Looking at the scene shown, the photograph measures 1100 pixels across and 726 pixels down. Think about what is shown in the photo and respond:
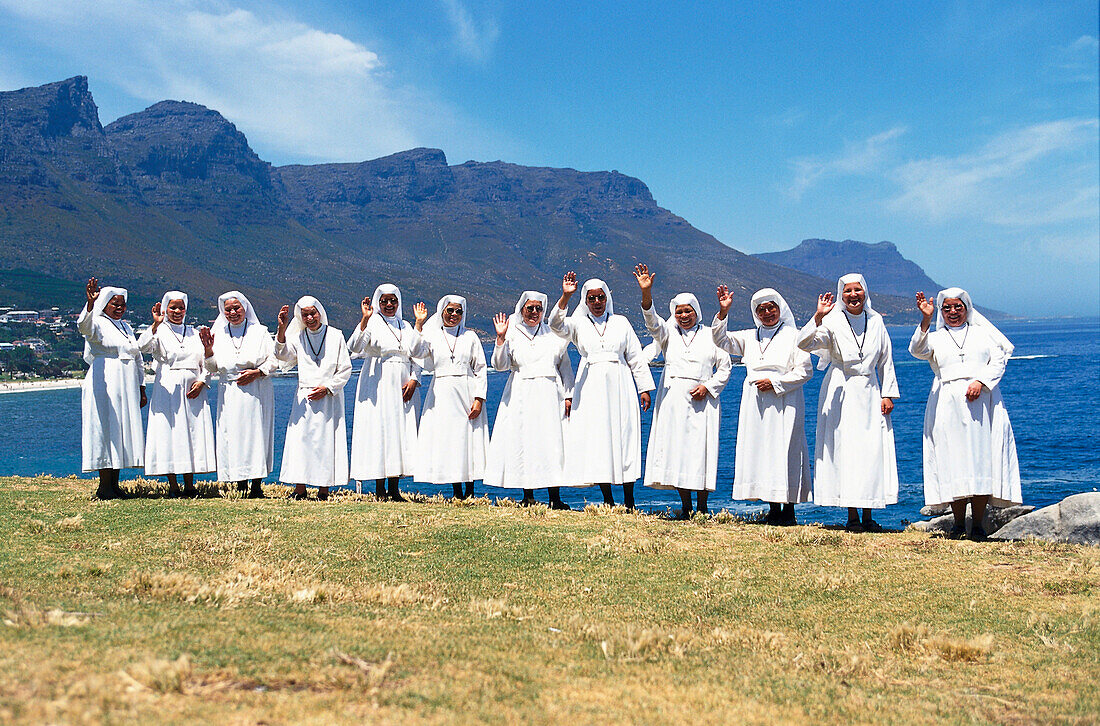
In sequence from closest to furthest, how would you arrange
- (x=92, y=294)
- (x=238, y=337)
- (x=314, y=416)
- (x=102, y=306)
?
1. (x=92, y=294)
2. (x=102, y=306)
3. (x=314, y=416)
4. (x=238, y=337)

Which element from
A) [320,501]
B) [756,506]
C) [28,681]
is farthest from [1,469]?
[28,681]

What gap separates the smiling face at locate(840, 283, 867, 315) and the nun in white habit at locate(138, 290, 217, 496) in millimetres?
8173

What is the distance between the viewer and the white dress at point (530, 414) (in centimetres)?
1220

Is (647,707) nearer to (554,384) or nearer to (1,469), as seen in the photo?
(554,384)

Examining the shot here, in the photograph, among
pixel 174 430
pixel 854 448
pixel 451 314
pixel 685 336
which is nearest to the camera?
pixel 854 448

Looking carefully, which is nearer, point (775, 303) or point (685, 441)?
point (775, 303)

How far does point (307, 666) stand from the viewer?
184 inches

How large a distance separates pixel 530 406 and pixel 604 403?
102cm

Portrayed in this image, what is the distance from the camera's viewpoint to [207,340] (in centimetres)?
1234

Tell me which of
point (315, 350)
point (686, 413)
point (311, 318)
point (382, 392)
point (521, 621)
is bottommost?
point (521, 621)

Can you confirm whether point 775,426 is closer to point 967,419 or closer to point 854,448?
point 854,448

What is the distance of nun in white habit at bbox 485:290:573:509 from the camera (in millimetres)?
12203

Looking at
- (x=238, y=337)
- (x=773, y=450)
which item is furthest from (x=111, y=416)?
(x=773, y=450)

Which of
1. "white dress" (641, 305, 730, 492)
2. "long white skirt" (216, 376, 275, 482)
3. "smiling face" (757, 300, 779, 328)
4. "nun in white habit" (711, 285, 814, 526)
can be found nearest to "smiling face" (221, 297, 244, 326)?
"long white skirt" (216, 376, 275, 482)
